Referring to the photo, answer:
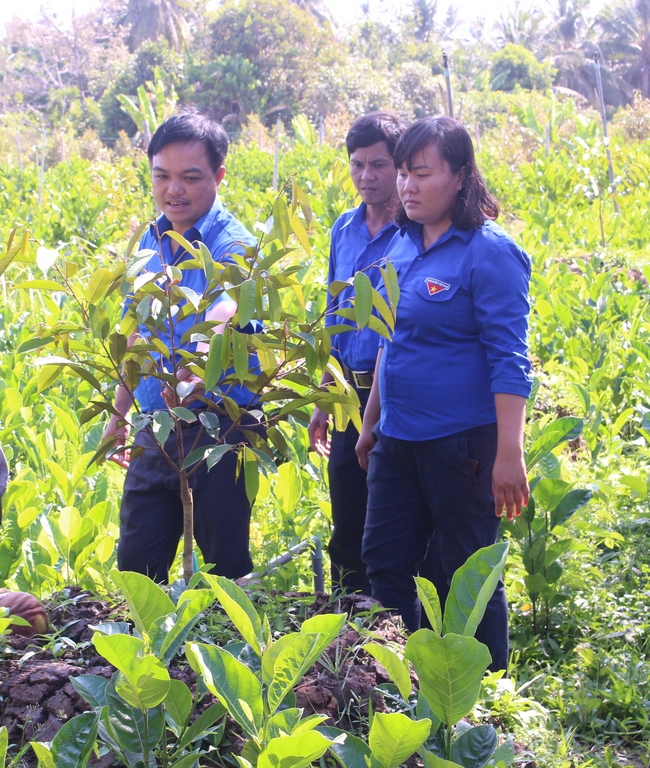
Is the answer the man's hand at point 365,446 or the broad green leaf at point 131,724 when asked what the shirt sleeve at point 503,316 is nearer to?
the man's hand at point 365,446

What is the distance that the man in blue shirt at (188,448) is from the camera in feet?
8.16

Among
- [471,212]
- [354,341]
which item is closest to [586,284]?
[354,341]

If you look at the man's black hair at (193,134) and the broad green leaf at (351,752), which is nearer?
the broad green leaf at (351,752)

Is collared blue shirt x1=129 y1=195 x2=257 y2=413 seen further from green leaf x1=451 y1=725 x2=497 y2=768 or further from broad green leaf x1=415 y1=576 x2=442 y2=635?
green leaf x1=451 y1=725 x2=497 y2=768

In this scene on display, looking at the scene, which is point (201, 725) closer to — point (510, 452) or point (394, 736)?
point (394, 736)

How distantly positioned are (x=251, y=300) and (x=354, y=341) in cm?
144

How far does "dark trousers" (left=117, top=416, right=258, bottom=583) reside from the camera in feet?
8.13

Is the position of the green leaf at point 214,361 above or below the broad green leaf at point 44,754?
above

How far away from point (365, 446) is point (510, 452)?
61cm

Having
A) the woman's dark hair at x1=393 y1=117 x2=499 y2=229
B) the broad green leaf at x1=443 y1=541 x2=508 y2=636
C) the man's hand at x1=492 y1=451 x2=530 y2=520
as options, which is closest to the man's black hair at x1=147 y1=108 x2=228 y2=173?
the woman's dark hair at x1=393 y1=117 x2=499 y2=229

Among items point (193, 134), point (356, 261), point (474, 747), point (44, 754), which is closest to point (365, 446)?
point (356, 261)

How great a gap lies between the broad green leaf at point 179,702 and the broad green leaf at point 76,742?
0.12 metres

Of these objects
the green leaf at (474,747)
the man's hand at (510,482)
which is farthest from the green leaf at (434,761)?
the man's hand at (510,482)

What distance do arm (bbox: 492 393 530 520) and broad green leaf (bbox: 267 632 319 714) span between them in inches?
45.6
